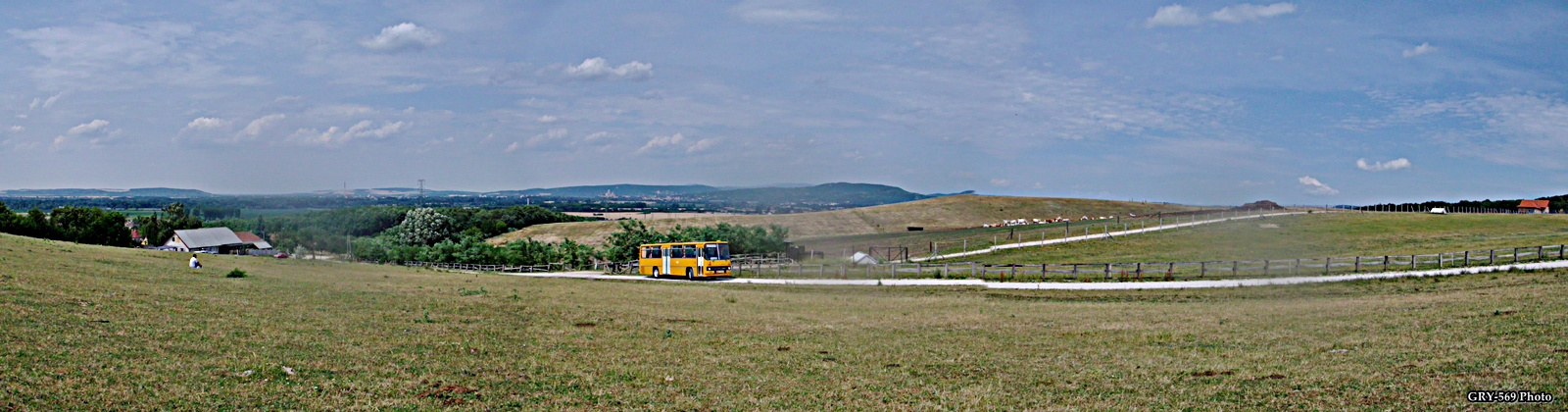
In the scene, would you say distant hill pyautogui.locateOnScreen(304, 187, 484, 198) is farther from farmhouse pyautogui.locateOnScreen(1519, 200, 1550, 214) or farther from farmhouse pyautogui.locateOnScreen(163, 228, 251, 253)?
farmhouse pyautogui.locateOnScreen(1519, 200, 1550, 214)

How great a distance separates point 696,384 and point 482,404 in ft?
10.1

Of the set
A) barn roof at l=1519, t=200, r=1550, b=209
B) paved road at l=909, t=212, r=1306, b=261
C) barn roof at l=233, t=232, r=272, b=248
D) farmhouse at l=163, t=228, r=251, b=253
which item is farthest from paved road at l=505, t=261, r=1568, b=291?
barn roof at l=1519, t=200, r=1550, b=209

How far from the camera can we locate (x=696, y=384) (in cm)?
1273

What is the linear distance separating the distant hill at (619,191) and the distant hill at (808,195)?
1014cm

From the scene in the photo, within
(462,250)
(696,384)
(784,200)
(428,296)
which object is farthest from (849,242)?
(696,384)

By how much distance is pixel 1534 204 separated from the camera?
13612 centimetres

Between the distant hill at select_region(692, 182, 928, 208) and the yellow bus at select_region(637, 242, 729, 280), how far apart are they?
85.5 feet

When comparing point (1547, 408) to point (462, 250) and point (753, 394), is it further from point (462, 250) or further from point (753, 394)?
point (462, 250)

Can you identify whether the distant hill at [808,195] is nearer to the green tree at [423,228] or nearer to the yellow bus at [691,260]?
the yellow bus at [691,260]

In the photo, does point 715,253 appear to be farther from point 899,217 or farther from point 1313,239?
point 899,217

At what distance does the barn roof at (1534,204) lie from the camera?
5215 inches

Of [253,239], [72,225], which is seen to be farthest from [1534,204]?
[72,225]

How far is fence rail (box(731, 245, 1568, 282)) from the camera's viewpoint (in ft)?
134

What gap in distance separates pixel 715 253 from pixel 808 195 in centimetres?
3886
